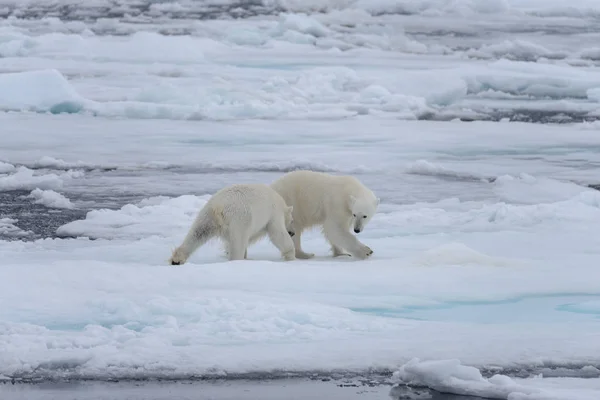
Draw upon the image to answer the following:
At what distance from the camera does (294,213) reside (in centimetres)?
520

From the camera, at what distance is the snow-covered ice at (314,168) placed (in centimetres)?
343

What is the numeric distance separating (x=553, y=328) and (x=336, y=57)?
44.1ft

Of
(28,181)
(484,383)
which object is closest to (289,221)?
(484,383)

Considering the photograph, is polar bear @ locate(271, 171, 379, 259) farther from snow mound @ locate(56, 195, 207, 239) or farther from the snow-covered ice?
snow mound @ locate(56, 195, 207, 239)

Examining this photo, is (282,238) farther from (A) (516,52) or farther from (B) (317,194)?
(A) (516,52)

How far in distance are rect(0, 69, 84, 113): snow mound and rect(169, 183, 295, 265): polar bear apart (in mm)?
7331

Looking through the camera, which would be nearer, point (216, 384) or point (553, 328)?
point (216, 384)

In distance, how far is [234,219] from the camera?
187 inches

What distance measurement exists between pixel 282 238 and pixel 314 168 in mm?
3970

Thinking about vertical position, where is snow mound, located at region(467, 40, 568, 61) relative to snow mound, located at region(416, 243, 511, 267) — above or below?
above

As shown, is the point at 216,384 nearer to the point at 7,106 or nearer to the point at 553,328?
the point at 553,328

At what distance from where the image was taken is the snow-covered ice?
3.43 m

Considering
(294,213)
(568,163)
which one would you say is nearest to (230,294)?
(294,213)

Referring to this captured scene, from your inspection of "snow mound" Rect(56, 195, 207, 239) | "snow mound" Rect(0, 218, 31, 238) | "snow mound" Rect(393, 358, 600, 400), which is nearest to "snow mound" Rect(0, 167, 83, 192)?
"snow mound" Rect(0, 218, 31, 238)
